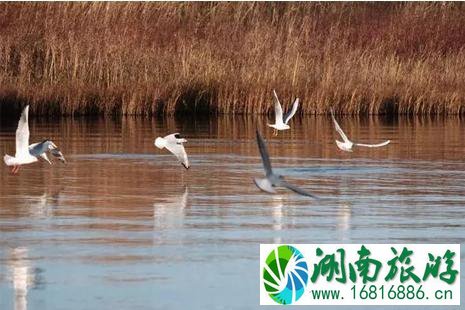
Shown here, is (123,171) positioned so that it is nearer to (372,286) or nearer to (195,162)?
(195,162)

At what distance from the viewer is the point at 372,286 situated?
847cm

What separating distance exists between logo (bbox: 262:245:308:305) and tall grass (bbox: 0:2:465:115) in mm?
16287

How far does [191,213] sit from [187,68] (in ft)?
49.4

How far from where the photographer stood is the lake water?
27.9 ft

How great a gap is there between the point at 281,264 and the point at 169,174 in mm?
6021

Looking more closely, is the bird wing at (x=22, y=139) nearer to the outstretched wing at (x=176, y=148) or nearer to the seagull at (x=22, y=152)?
the seagull at (x=22, y=152)

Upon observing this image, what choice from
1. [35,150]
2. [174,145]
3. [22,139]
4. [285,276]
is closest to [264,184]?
[285,276]

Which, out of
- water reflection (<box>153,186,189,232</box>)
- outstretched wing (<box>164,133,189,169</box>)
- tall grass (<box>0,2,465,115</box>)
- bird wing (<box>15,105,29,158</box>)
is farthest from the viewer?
tall grass (<box>0,2,465,115</box>)

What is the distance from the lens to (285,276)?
8672mm

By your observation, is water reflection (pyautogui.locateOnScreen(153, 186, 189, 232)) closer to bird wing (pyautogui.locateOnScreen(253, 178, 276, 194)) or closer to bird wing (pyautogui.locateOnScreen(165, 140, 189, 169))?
bird wing (pyautogui.locateOnScreen(165, 140, 189, 169))

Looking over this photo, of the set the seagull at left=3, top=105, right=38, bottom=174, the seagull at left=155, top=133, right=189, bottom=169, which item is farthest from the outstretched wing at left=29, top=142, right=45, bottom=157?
the seagull at left=155, top=133, right=189, bottom=169

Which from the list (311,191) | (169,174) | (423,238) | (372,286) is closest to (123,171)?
(169,174)

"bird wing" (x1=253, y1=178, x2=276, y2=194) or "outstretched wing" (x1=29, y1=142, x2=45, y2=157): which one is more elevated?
"bird wing" (x1=253, y1=178, x2=276, y2=194)

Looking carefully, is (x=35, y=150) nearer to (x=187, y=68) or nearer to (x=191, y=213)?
(x=191, y=213)
